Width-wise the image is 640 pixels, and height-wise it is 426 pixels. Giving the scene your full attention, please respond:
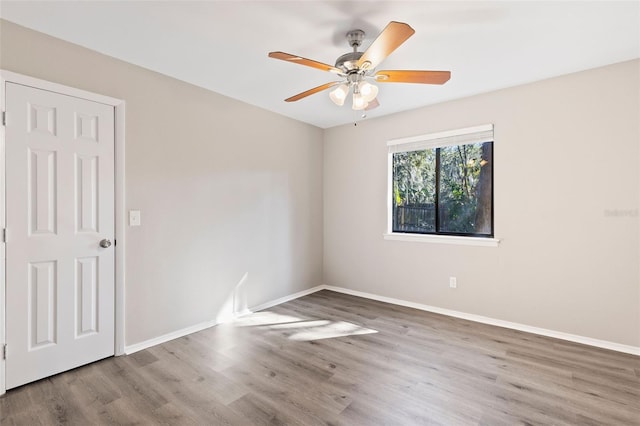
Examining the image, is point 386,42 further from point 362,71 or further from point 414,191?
point 414,191

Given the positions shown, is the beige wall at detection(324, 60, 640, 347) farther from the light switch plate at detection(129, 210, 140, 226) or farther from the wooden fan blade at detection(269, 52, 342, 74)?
the light switch plate at detection(129, 210, 140, 226)

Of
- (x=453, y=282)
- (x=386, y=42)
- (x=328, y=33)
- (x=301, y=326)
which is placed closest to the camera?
(x=386, y=42)

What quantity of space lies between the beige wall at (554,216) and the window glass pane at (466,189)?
0.60 ft

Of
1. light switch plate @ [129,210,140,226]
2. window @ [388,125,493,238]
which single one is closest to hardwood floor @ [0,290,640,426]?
light switch plate @ [129,210,140,226]

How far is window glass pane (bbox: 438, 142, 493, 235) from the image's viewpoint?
11.2 ft

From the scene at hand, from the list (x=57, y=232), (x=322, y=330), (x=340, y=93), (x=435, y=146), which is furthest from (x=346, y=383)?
(x=435, y=146)

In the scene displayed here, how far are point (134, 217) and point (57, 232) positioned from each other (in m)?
0.53

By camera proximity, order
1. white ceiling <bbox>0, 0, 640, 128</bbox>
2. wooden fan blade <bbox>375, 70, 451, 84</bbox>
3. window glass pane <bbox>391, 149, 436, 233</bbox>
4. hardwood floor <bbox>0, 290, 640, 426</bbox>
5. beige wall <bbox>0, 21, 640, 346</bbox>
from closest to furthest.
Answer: hardwood floor <bbox>0, 290, 640, 426</bbox>
white ceiling <bbox>0, 0, 640, 128</bbox>
wooden fan blade <bbox>375, 70, 451, 84</bbox>
beige wall <bbox>0, 21, 640, 346</bbox>
window glass pane <bbox>391, 149, 436, 233</bbox>

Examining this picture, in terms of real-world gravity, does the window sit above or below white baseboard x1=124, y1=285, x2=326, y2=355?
above

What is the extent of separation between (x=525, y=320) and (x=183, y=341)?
11.3 ft

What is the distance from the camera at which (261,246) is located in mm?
3795

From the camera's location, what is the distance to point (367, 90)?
2152 mm

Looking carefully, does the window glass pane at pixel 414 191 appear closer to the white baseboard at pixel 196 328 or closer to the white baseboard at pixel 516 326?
the white baseboard at pixel 516 326

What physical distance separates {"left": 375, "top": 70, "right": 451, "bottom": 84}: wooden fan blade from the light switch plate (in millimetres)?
2338
